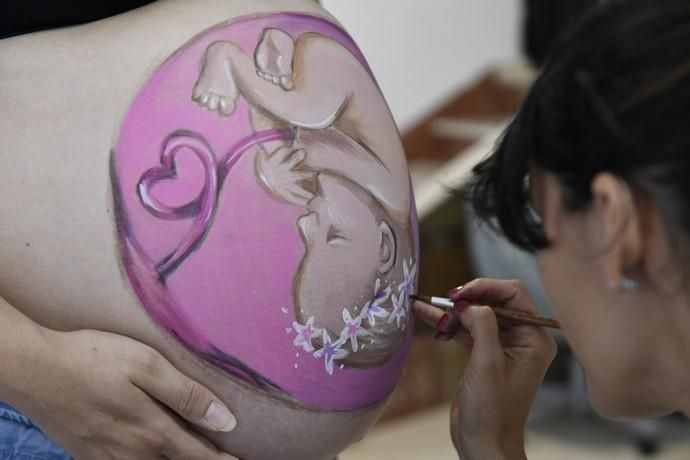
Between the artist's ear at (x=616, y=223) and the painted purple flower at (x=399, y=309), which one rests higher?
the artist's ear at (x=616, y=223)

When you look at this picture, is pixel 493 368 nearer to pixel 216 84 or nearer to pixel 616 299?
pixel 616 299

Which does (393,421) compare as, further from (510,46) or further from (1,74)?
(1,74)

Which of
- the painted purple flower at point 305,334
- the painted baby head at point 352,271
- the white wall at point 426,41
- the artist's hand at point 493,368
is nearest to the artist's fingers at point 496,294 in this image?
the artist's hand at point 493,368

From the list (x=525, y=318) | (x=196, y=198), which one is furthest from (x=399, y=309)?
(x=196, y=198)

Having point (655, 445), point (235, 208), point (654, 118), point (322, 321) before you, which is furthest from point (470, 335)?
point (655, 445)

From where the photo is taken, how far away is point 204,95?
944 millimetres

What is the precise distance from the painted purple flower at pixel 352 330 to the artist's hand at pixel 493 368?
0.11 metres

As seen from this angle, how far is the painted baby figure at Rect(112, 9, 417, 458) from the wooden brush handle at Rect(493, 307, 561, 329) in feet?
0.43

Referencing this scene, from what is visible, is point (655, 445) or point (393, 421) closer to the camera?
point (655, 445)

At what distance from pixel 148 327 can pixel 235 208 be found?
0.13m

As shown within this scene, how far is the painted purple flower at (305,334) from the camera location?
0.96 m

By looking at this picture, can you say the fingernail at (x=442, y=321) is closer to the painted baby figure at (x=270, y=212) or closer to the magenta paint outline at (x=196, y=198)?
the painted baby figure at (x=270, y=212)

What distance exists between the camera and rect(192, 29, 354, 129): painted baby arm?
0.95 meters

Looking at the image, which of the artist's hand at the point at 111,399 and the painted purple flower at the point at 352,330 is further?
the painted purple flower at the point at 352,330
